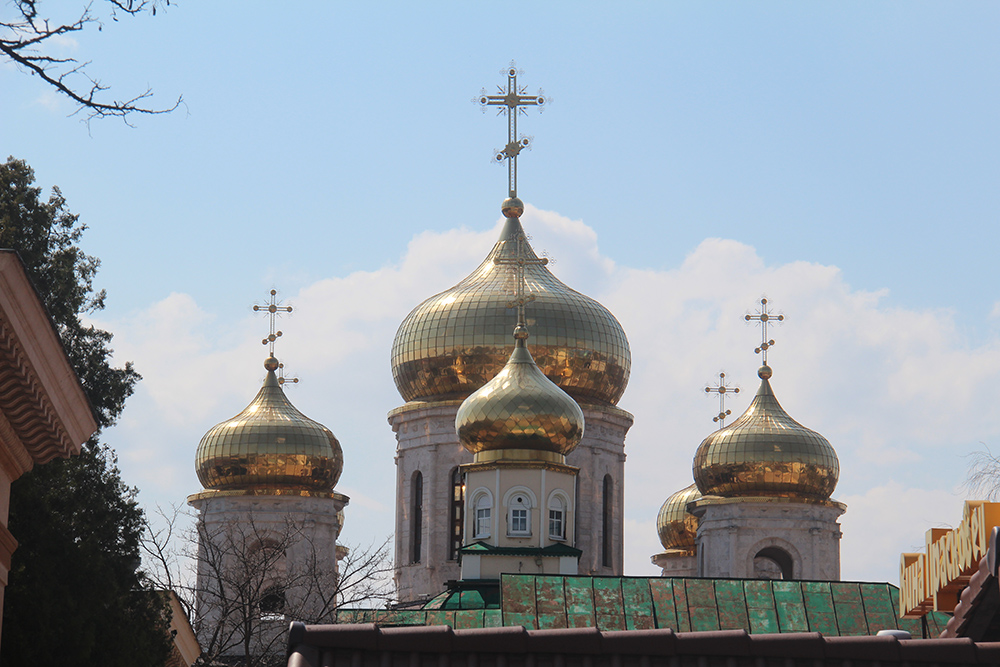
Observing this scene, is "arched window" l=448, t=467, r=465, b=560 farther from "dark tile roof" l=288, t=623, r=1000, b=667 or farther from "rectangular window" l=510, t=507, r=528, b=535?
"dark tile roof" l=288, t=623, r=1000, b=667

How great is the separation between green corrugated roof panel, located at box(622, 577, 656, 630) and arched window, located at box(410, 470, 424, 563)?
1166 cm

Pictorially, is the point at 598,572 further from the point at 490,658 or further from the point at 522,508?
the point at 490,658

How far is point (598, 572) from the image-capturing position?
4472 centimetres

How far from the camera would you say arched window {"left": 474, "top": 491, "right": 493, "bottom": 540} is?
3862 cm

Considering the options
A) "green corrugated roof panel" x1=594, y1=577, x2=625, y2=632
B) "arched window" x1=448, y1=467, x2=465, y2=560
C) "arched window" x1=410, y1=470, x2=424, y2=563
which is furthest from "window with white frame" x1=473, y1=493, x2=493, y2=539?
"arched window" x1=410, y1=470, x2=424, y2=563

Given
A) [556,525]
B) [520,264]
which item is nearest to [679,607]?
[556,525]

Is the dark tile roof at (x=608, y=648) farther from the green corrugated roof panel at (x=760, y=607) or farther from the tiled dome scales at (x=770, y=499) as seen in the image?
the tiled dome scales at (x=770, y=499)

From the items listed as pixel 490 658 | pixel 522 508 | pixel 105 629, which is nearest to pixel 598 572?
pixel 522 508

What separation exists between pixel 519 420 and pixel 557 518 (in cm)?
221

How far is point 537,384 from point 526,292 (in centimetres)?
618

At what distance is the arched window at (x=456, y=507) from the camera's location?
4491 cm

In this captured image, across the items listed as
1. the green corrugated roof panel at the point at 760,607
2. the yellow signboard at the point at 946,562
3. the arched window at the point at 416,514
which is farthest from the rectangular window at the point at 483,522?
the yellow signboard at the point at 946,562

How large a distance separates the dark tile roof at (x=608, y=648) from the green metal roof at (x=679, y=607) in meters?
17.5

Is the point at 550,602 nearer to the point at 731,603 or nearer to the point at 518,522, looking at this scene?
the point at 731,603
